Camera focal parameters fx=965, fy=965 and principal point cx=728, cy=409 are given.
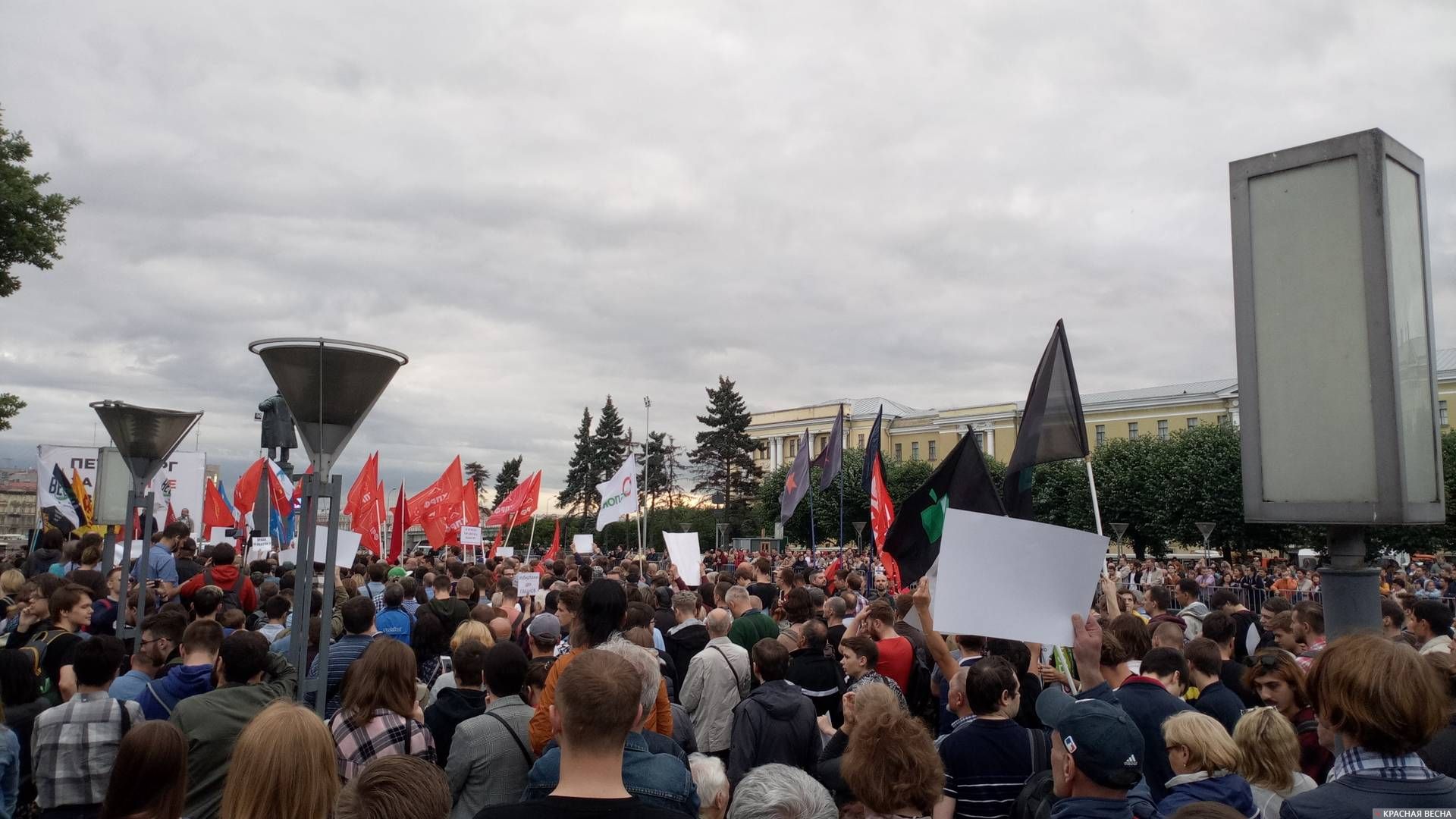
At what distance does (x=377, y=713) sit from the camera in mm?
4617

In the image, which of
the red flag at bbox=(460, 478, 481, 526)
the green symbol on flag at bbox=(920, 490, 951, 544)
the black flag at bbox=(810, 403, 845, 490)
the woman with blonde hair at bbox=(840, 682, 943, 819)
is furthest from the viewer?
the black flag at bbox=(810, 403, 845, 490)

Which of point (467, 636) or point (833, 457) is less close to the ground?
point (833, 457)

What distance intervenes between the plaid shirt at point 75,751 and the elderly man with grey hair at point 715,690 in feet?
11.8

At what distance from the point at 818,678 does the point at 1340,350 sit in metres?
4.61

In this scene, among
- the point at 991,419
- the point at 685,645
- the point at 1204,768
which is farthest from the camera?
the point at 991,419

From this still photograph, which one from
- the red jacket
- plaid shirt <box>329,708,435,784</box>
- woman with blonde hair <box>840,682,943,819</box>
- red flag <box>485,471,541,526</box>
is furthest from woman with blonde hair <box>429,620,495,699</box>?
red flag <box>485,471,541,526</box>

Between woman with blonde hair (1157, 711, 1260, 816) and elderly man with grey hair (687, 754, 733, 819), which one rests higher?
woman with blonde hair (1157, 711, 1260, 816)

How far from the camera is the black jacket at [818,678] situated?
6938 millimetres

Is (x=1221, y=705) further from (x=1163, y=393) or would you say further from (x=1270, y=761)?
(x=1163, y=393)

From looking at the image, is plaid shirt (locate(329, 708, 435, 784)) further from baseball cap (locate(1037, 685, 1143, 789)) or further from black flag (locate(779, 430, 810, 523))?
black flag (locate(779, 430, 810, 523))

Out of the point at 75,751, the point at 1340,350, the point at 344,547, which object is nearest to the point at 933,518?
the point at 1340,350

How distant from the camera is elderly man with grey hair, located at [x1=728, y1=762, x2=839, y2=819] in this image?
11.7 feet

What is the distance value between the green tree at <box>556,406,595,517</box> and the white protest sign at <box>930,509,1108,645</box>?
89609 mm

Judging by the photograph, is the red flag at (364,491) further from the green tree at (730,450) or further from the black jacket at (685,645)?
the green tree at (730,450)
